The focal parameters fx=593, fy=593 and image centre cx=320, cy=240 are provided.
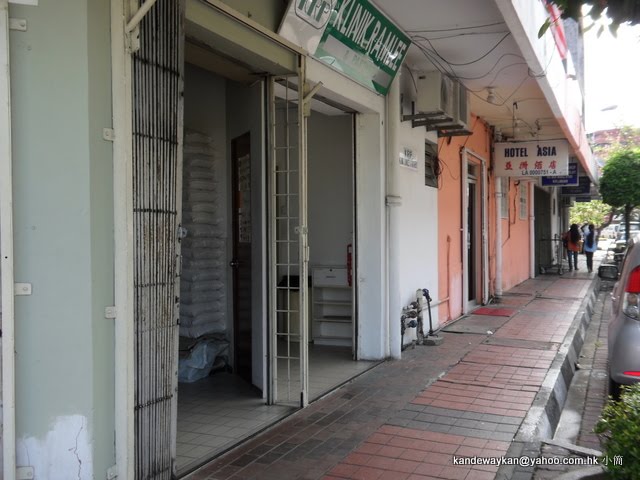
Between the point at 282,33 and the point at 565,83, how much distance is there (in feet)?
24.5

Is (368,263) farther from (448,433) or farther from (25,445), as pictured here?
(25,445)

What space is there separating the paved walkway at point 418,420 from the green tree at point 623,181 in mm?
10879

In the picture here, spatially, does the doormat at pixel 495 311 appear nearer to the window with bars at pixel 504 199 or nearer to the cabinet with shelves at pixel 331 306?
the window with bars at pixel 504 199

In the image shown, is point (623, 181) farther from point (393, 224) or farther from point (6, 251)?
point (6, 251)

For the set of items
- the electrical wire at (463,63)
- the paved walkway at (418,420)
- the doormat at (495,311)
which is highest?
the electrical wire at (463,63)

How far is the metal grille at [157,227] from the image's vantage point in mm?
3338

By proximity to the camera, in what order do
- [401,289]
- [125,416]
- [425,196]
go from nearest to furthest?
[125,416] → [401,289] → [425,196]

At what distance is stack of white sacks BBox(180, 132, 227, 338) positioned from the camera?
20.4ft

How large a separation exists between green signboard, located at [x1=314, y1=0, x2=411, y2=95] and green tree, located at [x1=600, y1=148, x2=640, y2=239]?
13.1m

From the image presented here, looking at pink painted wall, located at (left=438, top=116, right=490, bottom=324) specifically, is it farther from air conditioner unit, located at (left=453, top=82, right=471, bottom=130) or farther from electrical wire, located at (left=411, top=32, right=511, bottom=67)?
electrical wire, located at (left=411, top=32, right=511, bottom=67)

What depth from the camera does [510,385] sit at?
5.99 metres

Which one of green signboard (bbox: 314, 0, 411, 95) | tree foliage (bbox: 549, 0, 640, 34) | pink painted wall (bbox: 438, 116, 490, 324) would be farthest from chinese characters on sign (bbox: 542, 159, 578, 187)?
tree foliage (bbox: 549, 0, 640, 34)

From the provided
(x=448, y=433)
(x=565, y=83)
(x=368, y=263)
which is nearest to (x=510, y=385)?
(x=448, y=433)

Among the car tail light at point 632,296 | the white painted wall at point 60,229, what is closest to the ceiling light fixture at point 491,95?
the car tail light at point 632,296
